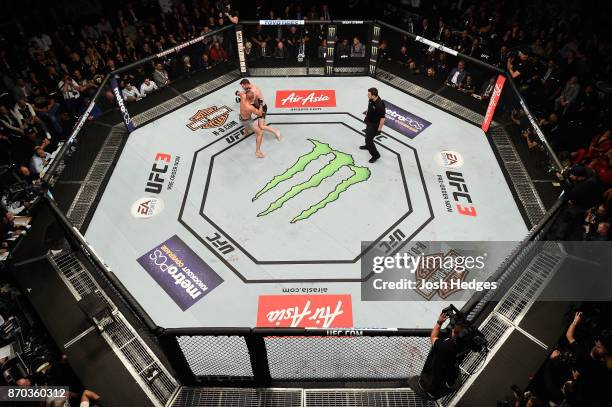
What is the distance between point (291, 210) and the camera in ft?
23.7

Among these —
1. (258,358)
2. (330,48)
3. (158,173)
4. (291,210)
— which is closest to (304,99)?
(330,48)

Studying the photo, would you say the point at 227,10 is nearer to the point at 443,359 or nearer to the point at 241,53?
the point at 241,53

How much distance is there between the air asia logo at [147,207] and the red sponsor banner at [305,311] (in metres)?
2.61

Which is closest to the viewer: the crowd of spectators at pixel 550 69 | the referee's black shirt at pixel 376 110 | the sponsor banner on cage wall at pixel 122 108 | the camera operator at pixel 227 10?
the crowd of spectators at pixel 550 69

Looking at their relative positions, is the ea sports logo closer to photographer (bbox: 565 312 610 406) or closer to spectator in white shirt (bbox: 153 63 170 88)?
photographer (bbox: 565 312 610 406)

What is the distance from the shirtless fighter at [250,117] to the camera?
7.86 m

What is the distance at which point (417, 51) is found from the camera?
1012cm

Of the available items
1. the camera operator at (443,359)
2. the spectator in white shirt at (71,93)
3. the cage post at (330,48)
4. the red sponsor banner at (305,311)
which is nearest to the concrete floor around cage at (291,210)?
the red sponsor banner at (305,311)

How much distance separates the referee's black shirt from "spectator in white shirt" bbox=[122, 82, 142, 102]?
5534mm

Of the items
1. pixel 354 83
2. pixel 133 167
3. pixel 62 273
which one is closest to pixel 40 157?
pixel 133 167

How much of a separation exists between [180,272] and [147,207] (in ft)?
5.28

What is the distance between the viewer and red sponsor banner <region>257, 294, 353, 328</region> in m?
5.71

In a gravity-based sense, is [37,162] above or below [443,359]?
below

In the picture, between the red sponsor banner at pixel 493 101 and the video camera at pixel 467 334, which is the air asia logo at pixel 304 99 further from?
the video camera at pixel 467 334
